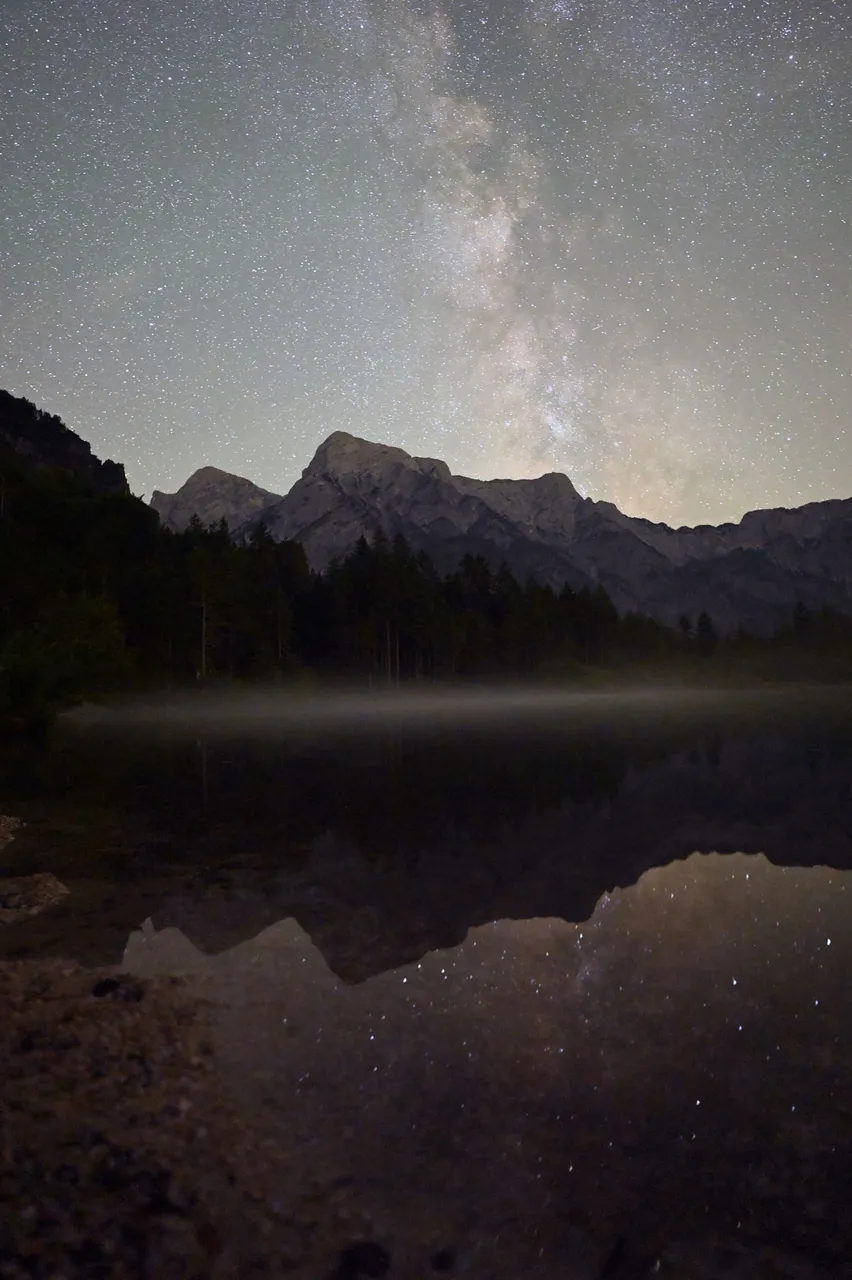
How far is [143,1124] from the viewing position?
5914mm

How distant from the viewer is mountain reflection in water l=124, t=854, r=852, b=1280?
4992 millimetres

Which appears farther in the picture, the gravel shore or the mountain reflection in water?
the mountain reflection in water

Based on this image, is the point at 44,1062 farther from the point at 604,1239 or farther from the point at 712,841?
the point at 712,841

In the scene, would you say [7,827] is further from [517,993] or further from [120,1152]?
[120,1152]

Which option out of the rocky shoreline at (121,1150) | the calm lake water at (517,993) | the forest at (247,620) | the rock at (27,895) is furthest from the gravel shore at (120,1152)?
the forest at (247,620)

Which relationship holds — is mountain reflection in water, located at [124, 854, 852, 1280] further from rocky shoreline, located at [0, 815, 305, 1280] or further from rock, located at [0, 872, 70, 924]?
rock, located at [0, 872, 70, 924]

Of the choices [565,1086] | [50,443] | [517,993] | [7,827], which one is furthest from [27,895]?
[50,443]

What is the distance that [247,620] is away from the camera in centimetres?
8794

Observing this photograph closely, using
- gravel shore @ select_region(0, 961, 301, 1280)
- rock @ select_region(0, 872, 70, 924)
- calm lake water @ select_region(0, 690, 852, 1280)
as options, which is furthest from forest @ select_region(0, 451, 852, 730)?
gravel shore @ select_region(0, 961, 301, 1280)

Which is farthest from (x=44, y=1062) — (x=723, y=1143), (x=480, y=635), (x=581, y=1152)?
(x=480, y=635)

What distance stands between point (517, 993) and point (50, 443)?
151220 millimetres

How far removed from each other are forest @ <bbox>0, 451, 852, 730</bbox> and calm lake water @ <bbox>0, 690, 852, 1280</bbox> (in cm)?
1843

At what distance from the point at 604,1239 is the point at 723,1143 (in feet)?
5.58

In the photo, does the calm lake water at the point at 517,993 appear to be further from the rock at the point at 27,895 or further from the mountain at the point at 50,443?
the mountain at the point at 50,443
